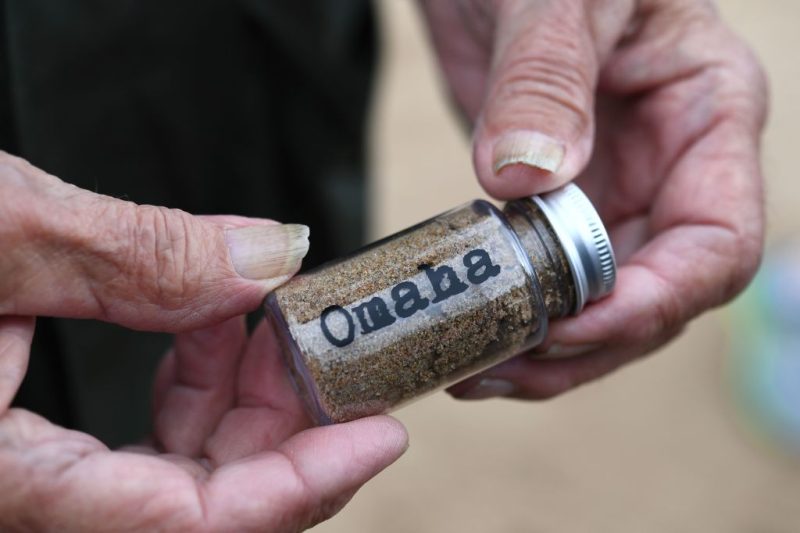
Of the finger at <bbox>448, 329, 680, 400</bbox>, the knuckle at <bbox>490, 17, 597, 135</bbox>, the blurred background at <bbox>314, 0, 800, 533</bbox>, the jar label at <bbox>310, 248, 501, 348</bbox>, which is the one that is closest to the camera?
the jar label at <bbox>310, 248, 501, 348</bbox>

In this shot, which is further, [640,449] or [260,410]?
[640,449]

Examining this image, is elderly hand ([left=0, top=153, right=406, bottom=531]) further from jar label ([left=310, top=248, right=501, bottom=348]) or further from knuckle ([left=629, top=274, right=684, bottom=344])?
knuckle ([left=629, top=274, right=684, bottom=344])

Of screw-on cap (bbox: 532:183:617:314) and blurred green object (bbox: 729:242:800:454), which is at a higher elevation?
screw-on cap (bbox: 532:183:617:314)

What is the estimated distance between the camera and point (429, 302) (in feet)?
4.10

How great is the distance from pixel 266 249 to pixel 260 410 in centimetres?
35

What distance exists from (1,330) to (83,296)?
128 mm

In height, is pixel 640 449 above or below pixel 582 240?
below

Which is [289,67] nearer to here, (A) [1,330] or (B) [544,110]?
(B) [544,110]

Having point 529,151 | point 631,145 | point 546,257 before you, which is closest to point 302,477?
point 546,257

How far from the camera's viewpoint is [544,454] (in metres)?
3.09

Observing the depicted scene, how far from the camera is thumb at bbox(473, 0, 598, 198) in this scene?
1.41 m

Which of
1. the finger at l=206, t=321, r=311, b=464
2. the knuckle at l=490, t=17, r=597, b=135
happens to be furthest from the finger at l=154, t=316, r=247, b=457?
the knuckle at l=490, t=17, r=597, b=135

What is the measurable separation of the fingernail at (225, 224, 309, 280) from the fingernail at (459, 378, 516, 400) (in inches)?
18.9

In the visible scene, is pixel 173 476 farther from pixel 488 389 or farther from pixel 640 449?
pixel 640 449
